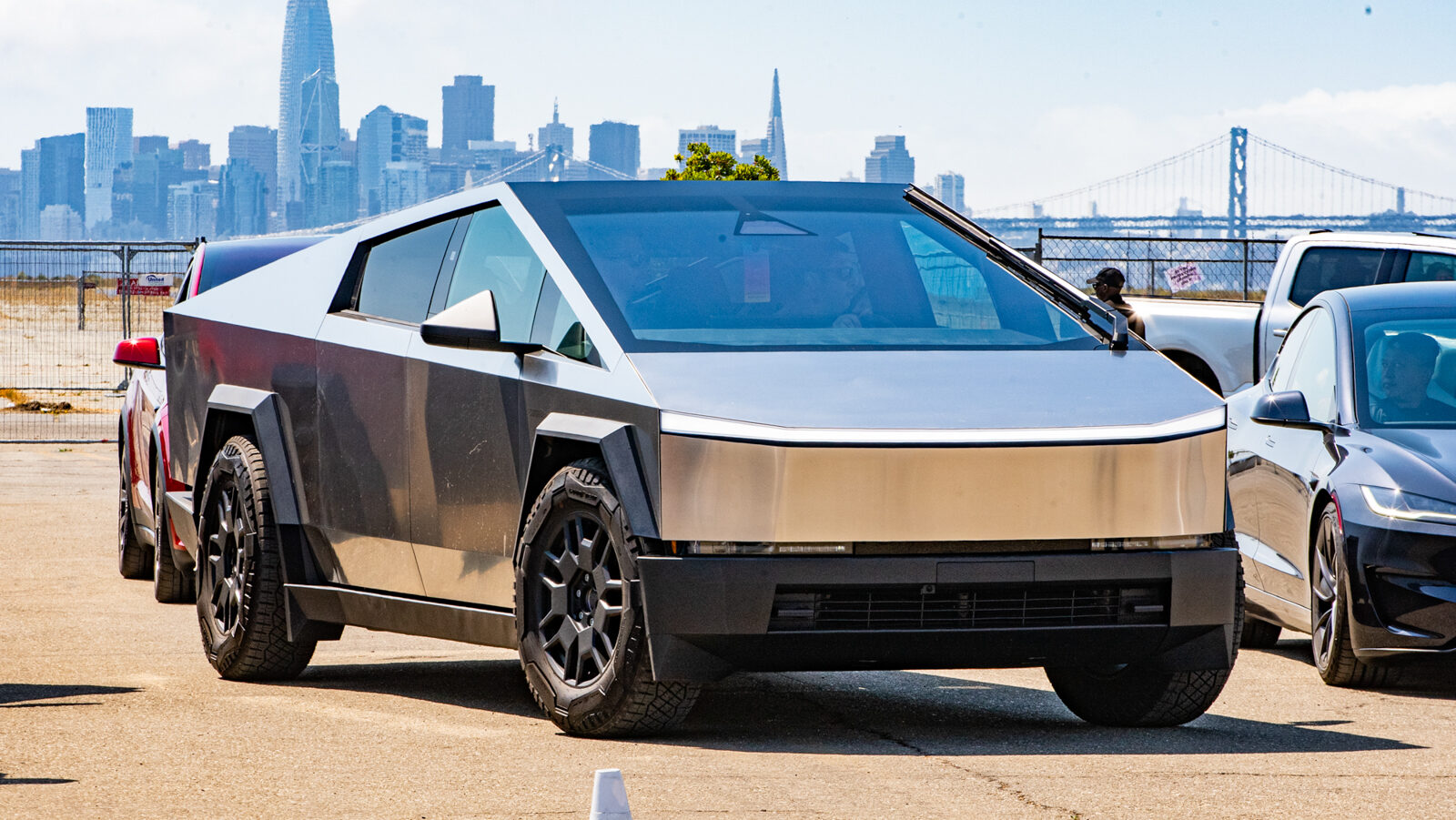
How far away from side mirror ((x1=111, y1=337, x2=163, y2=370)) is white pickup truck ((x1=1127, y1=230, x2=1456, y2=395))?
26.2 feet

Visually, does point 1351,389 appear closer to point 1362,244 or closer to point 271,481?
point 271,481

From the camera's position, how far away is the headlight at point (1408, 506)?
7129mm

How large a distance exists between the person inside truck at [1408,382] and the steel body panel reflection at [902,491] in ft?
9.92

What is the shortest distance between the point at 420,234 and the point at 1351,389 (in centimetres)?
385

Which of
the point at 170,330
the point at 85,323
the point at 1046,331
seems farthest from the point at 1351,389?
the point at 85,323

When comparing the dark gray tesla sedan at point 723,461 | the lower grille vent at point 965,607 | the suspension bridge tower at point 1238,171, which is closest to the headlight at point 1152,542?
the dark gray tesla sedan at point 723,461

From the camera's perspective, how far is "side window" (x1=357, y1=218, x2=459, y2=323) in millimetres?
6609

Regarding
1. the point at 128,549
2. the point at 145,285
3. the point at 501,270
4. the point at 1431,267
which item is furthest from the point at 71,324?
the point at 501,270

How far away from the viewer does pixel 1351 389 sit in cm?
803

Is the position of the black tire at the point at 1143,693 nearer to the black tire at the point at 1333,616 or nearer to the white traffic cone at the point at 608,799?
the black tire at the point at 1333,616

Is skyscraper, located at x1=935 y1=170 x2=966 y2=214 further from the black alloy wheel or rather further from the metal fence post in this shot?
the black alloy wheel

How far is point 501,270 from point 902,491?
67.4 inches

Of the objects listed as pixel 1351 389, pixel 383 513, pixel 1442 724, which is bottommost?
pixel 1442 724

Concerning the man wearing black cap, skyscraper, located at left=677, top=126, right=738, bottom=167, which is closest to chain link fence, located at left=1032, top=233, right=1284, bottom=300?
the man wearing black cap
